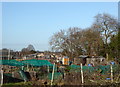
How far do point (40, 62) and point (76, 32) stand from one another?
71.6ft

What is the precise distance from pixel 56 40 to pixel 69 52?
3879 mm

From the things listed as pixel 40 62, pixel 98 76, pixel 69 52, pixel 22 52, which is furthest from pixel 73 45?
pixel 98 76

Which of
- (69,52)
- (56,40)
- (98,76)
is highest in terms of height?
(56,40)

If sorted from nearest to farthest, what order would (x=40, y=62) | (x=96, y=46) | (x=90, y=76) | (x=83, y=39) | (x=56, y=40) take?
(x=90, y=76)
(x=40, y=62)
(x=96, y=46)
(x=83, y=39)
(x=56, y=40)

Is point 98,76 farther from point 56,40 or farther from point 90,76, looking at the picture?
point 56,40

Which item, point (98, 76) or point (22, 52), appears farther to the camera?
point (22, 52)

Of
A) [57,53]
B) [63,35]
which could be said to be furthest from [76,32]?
[57,53]

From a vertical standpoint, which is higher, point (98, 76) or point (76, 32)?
point (76, 32)

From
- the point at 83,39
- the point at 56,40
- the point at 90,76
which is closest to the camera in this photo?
the point at 90,76

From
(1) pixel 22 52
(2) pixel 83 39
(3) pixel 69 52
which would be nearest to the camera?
(2) pixel 83 39

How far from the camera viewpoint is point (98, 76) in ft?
30.1

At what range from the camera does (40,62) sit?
13.8 meters

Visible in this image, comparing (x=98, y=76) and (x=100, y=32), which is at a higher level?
(x=100, y=32)

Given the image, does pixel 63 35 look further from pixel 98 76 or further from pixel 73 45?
pixel 98 76
